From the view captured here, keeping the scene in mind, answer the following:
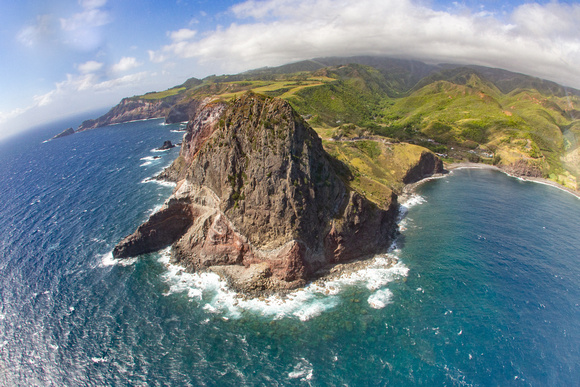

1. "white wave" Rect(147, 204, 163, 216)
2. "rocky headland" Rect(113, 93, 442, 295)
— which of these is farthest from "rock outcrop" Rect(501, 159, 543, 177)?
"white wave" Rect(147, 204, 163, 216)

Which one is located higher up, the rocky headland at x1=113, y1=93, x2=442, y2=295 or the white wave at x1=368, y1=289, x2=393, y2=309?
the rocky headland at x1=113, y1=93, x2=442, y2=295

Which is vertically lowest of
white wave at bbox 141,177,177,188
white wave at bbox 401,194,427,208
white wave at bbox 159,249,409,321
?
white wave at bbox 159,249,409,321

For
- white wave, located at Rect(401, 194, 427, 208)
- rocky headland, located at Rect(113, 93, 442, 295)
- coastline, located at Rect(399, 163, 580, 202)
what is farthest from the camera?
coastline, located at Rect(399, 163, 580, 202)

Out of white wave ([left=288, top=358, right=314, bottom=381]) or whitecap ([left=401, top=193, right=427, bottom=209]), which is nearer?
white wave ([left=288, top=358, right=314, bottom=381])

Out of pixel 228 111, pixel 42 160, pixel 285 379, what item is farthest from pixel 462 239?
pixel 42 160

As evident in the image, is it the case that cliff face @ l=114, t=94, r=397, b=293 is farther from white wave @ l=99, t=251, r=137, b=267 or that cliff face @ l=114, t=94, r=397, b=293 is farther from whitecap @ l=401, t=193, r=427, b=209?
whitecap @ l=401, t=193, r=427, b=209
